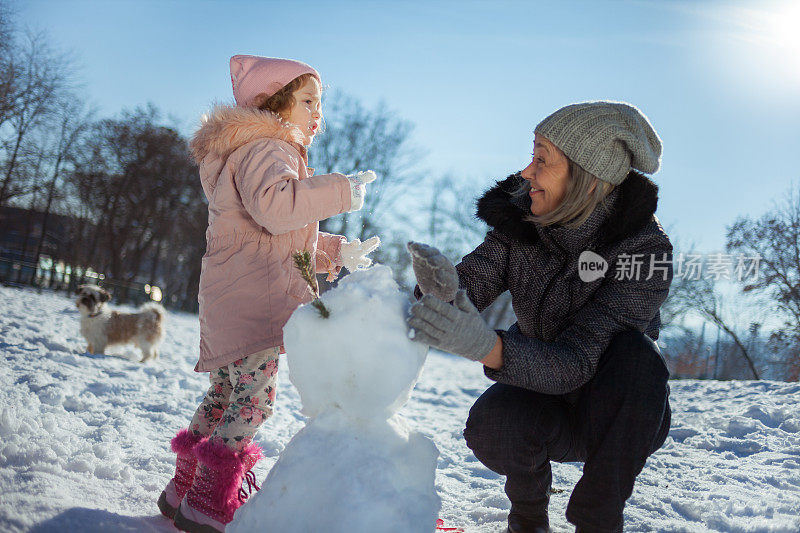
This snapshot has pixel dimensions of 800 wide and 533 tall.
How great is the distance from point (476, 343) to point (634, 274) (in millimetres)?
652

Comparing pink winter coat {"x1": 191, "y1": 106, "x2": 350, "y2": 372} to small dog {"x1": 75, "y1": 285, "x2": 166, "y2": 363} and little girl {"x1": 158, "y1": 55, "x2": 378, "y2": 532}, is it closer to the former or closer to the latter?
little girl {"x1": 158, "y1": 55, "x2": 378, "y2": 532}

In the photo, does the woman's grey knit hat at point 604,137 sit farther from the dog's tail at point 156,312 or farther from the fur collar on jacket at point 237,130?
the dog's tail at point 156,312

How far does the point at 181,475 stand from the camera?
204 cm

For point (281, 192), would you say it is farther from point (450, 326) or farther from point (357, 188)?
point (450, 326)

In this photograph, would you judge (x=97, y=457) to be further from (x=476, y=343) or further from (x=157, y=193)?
(x=157, y=193)

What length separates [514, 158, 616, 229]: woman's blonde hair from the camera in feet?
6.31

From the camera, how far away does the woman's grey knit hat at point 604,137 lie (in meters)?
1.89

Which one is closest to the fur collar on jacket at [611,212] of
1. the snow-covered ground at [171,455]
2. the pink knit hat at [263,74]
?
the pink knit hat at [263,74]

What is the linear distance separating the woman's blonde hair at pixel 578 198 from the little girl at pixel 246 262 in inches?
28.1

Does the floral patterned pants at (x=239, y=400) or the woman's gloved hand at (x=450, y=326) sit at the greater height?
the woman's gloved hand at (x=450, y=326)

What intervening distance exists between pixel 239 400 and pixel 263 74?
1264mm

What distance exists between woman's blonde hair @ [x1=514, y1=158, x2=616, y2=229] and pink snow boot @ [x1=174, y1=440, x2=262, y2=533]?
4.41 feet

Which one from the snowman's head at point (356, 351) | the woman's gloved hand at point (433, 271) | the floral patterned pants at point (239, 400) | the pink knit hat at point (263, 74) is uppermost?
the pink knit hat at point (263, 74)

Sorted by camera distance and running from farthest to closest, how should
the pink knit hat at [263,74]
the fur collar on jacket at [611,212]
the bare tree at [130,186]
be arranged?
the bare tree at [130,186] → the pink knit hat at [263,74] → the fur collar on jacket at [611,212]
